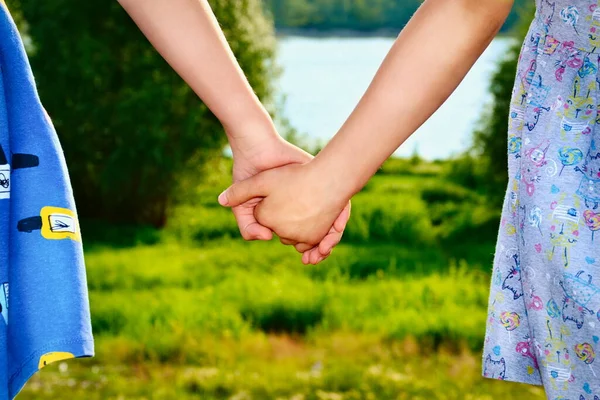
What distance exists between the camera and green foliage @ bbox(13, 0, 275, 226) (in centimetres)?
505

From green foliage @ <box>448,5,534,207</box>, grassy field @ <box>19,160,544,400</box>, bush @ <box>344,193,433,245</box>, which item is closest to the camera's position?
grassy field @ <box>19,160,544,400</box>

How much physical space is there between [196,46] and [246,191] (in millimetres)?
350

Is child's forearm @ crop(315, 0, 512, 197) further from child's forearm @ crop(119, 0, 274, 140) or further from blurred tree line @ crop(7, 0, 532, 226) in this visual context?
blurred tree line @ crop(7, 0, 532, 226)

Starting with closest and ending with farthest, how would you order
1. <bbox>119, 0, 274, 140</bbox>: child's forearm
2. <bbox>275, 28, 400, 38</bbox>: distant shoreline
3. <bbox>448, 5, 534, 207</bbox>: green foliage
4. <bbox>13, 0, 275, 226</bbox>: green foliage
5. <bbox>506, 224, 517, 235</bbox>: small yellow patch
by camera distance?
<bbox>506, 224, 517, 235</bbox>: small yellow patch → <bbox>119, 0, 274, 140</bbox>: child's forearm → <bbox>13, 0, 275, 226</bbox>: green foliage → <bbox>448, 5, 534, 207</bbox>: green foliage → <bbox>275, 28, 400, 38</bbox>: distant shoreline

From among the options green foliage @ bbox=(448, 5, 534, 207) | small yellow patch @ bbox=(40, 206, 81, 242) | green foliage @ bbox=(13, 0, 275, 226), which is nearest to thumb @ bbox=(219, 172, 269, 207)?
small yellow patch @ bbox=(40, 206, 81, 242)

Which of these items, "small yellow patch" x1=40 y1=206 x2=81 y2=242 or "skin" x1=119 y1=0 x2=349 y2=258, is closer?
"small yellow patch" x1=40 y1=206 x2=81 y2=242

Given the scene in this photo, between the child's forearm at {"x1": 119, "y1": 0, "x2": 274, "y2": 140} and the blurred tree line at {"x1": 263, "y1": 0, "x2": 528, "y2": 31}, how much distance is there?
31.8ft

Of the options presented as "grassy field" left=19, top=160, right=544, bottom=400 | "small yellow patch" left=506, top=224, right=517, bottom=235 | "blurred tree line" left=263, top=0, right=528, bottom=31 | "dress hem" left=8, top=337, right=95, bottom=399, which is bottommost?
"grassy field" left=19, top=160, right=544, bottom=400

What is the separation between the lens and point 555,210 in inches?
48.3

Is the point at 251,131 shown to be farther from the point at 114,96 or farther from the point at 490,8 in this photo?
the point at 114,96

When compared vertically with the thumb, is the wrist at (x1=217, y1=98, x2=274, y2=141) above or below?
above

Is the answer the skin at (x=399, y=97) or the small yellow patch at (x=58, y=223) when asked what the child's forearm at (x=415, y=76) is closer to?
the skin at (x=399, y=97)

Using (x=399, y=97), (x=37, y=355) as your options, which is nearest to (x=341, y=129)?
(x=399, y=97)

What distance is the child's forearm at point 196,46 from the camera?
5.32ft
